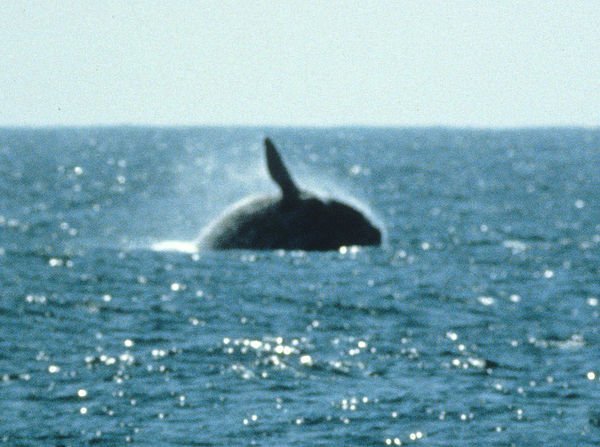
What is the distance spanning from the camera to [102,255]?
4334cm

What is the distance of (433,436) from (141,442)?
3915 mm

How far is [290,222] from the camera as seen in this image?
127ft

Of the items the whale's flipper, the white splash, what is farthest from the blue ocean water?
the whale's flipper

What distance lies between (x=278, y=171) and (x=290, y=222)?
228cm

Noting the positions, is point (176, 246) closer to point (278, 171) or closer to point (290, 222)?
point (290, 222)

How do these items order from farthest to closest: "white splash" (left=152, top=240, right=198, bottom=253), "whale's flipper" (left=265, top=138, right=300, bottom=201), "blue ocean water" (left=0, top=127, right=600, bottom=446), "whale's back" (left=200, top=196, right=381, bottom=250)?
"white splash" (left=152, top=240, right=198, bottom=253), "whale's back" (left=200, top=196, right=381, bottom=250), "whale's flipper" (left=265, top=138, right=300, bottom=201), "blue ocean water" (left=0, top=127, right=600, bottom=446)

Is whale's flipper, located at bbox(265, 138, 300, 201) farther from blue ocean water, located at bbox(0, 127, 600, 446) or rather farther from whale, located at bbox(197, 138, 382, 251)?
blue ocean water, located at bbox(0, 127, 600, 446)

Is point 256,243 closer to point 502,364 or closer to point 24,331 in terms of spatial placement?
point 24,331

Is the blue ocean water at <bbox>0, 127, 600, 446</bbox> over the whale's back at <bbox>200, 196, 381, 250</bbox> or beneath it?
beneath

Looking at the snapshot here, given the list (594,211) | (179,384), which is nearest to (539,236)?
(594,211)

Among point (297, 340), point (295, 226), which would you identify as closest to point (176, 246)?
point (295, 226)

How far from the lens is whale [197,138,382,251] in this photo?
37.6m

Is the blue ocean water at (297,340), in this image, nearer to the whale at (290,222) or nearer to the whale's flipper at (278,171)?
the whale at (290,222)

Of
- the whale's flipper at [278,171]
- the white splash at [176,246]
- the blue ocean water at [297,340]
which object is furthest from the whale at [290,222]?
the white splash at [176,246]
